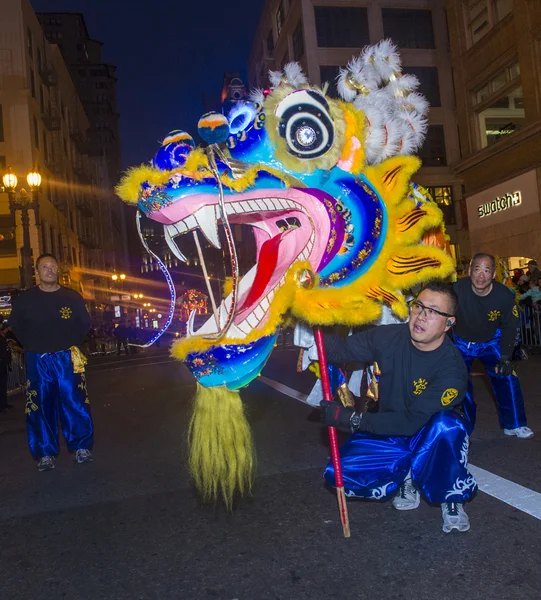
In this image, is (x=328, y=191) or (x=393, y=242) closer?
(x=328, y=191)

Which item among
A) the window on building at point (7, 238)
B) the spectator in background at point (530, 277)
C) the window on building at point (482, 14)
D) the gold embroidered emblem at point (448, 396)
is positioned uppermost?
the window on building at point (482, 14)

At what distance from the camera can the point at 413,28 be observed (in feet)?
93.3

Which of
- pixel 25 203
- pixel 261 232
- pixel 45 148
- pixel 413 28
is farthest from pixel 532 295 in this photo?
pixel 45 148

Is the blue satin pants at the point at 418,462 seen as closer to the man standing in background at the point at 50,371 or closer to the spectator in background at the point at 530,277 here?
the man standing in background at the point at 50,371

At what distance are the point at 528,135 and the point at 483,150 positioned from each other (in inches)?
79.4

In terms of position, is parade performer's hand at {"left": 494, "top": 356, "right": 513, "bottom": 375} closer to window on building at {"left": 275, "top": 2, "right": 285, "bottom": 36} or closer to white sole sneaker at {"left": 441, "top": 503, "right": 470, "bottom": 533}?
white sole sneaker at {"left": 441, "top": 503, "right": 470, "bottom": 533}

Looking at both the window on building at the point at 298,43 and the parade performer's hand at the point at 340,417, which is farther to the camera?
the window on building at the point at 298,43

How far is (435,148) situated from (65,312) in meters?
25.7

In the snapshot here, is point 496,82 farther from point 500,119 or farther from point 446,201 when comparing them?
point 446,201

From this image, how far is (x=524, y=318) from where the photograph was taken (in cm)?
1084

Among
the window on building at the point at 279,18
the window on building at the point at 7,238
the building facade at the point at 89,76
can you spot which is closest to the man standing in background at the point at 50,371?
the window on building at the point at 7,238

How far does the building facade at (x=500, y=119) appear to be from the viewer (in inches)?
622

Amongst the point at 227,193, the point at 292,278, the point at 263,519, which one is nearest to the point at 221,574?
the point at 263,519

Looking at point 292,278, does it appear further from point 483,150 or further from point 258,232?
point 483,150
